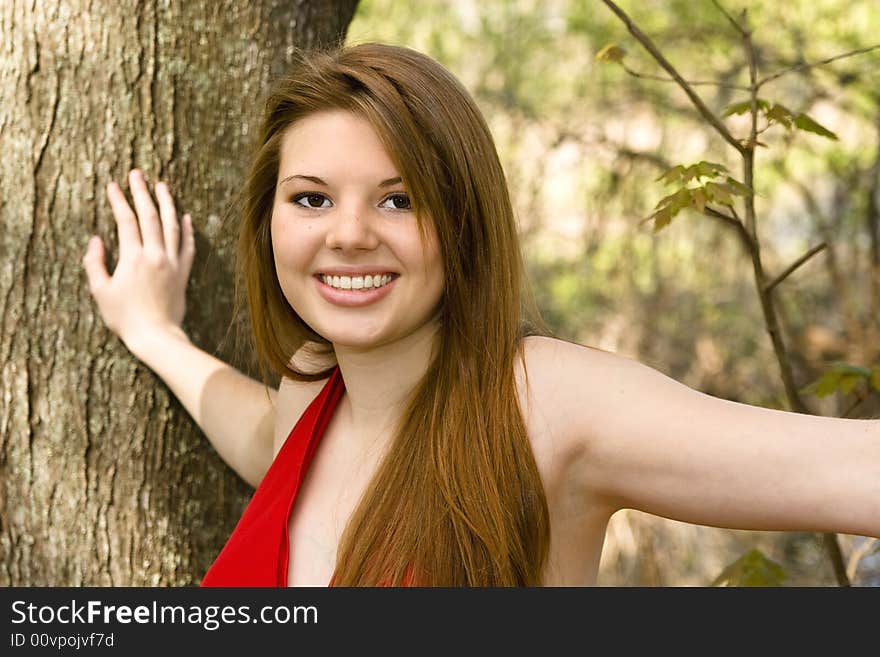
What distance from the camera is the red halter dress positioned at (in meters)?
1.90

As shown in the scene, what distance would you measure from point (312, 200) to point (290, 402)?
1.78ft

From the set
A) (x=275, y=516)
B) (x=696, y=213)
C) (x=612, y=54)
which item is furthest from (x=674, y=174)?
(x=696, y=213)

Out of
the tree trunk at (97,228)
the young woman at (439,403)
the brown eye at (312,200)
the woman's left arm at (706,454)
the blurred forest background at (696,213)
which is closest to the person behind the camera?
the woman's left arm at (706,454)

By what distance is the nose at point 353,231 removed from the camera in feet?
5.73

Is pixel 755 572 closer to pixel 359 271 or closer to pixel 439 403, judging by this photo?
pixel 439 403

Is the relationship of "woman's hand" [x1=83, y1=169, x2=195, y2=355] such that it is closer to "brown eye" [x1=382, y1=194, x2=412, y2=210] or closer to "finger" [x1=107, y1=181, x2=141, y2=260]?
"finger" [x1=107, y1=181, x2=141, y2=260]

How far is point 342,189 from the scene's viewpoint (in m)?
1.78

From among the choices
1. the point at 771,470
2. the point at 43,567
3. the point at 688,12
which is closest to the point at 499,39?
the point at 688,12

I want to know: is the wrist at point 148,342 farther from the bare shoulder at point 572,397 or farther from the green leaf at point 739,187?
the green leaf at point 739,187

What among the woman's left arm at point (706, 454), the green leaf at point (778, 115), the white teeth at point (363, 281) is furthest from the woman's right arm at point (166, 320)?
the green leaf at point (778, 115)

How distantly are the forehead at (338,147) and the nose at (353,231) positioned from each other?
66mm

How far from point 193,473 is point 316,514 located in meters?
0.56

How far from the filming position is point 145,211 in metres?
2.29

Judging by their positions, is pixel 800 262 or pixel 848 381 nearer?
pixel 800 262
